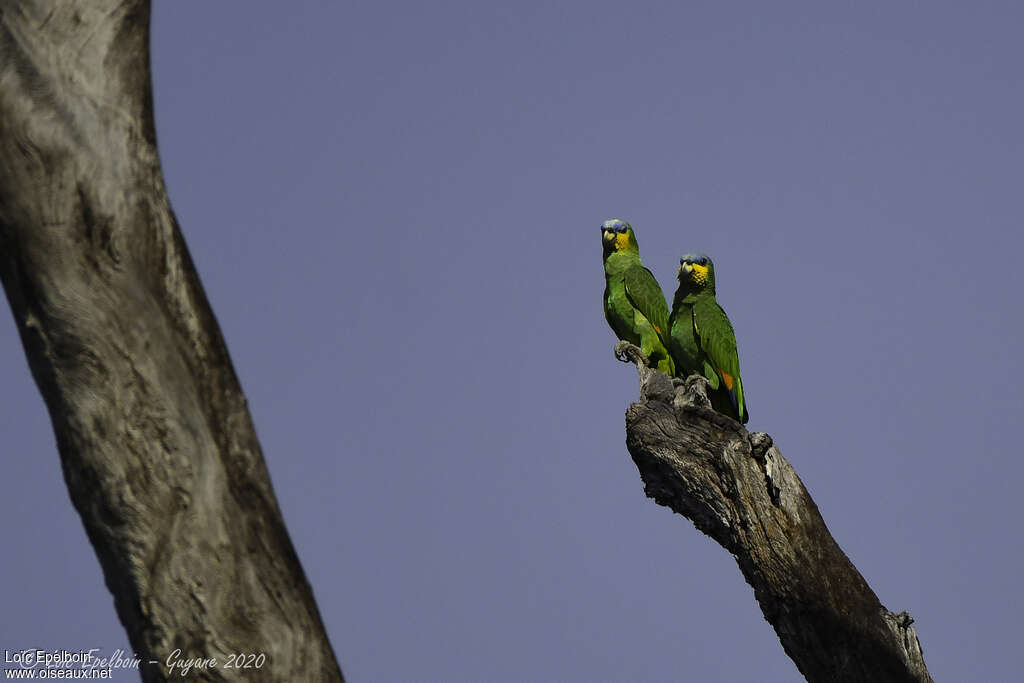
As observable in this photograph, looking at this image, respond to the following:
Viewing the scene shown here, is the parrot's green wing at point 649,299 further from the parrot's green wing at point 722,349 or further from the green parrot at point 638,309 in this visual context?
the parrot's green wing at point 722,349

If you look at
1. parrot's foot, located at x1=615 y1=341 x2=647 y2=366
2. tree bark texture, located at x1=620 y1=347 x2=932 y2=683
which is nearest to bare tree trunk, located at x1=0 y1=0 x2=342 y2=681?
tree bark texture, located at x1=620 y1=347 x2=932 y2=683

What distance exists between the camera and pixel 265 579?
3.33 meters

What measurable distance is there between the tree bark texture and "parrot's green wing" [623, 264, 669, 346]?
357 cm

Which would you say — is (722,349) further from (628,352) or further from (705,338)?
(628,352)

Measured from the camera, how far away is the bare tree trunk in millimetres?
3236

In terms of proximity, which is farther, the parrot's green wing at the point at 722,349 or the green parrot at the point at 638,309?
the green parrot at the point at 638,309

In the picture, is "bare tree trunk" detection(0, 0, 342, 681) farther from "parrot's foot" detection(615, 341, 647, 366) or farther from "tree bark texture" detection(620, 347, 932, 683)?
"parrot's foot" detection(615, 341, 647, 366)

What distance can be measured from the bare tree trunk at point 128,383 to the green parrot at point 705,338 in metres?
7.70

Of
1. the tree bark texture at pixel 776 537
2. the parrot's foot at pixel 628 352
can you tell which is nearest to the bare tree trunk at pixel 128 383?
the tree bark texture at pixel 776 537

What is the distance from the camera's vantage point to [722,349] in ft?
34.6

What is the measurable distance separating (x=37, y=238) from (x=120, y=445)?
0.71 m

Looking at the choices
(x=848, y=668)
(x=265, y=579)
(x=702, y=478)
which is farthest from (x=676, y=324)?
(x=265, y=579)

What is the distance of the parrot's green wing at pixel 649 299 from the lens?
37.2ft

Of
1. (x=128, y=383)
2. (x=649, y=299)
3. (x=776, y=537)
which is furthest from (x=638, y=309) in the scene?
(x=128, y=383)
